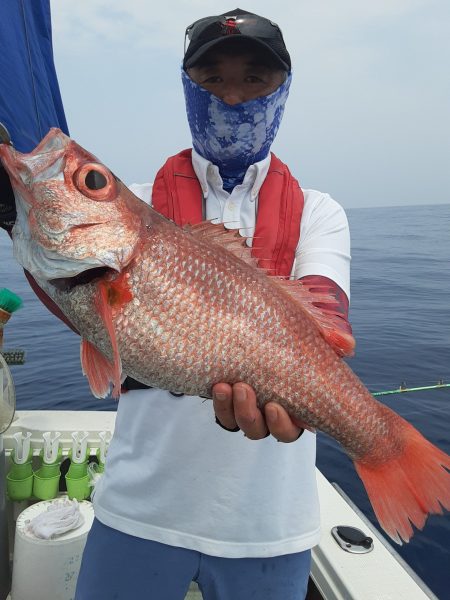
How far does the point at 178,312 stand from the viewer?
176cm

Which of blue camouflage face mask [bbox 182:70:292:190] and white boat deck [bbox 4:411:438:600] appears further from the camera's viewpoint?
white boat deck [bbox 4:411:438:600]

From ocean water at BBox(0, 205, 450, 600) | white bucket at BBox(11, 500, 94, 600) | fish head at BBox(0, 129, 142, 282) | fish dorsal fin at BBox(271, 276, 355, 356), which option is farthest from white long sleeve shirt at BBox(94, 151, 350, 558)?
ocean water at BBox(0, 205, 450, 600)

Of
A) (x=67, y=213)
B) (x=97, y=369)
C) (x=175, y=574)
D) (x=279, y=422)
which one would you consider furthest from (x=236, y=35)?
(x=175, y=574)

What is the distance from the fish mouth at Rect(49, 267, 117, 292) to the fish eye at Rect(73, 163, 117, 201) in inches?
11.3

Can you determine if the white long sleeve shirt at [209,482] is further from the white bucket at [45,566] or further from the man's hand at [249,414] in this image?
the white bucket at [45,566]

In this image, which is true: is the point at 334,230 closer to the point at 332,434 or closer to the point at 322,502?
the point at 332,434

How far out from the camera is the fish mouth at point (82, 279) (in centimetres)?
173

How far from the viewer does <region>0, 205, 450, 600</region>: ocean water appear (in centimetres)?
573

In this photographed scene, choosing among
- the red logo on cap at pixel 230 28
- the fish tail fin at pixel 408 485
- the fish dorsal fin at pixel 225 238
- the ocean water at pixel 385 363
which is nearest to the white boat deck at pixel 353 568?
the fish tail fin at pixel 408 485

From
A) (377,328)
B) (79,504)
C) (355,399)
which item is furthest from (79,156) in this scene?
(377,328)

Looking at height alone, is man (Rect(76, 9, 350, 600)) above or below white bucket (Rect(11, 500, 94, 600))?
above

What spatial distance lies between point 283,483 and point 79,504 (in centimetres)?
258

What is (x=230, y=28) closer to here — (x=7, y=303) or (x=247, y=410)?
(x=247, y=410)

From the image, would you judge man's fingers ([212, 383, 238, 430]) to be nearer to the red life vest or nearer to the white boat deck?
the red life vest
